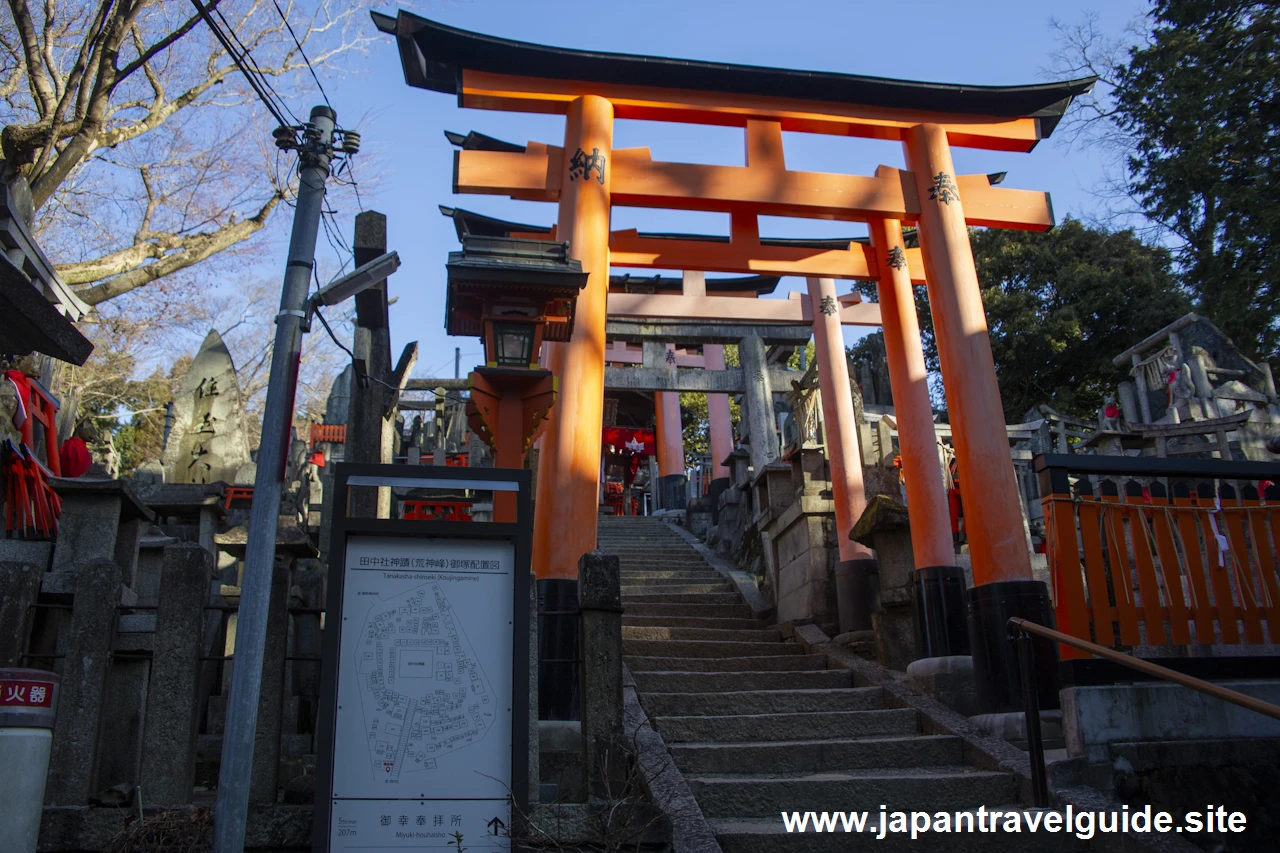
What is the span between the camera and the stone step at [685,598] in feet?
34.2

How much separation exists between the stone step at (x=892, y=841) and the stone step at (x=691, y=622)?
14.0 feet

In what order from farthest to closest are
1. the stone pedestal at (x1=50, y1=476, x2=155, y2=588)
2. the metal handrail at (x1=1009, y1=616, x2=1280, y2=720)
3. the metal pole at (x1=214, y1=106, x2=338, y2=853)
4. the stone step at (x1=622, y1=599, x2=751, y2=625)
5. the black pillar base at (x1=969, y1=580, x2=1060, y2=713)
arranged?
the stone step at (x1=622, y1=599, x2=751, y2=625) → the black pillar base at (x1=969, y1=580, x2=1060, y2=713) → the stone pedestal at (x1=50, y1=476, x2=155, y2=588) → the metal pole at (x1=214, y1=106, x2=338, y2=853) → the metal handrail at (x1=1009, y1=616, x2=1280, y2=720)

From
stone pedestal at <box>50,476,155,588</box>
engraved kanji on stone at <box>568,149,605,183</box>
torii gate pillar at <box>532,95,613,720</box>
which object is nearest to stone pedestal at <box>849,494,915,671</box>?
torii gate pillar at <box>532,95,613,720</box>

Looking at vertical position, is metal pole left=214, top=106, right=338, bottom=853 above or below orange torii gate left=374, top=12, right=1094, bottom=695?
below

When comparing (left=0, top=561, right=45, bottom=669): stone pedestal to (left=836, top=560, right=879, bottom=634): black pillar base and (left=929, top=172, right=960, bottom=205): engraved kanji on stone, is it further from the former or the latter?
(left=929, top=172, right=960, bottom=205): engraved kanji on stone

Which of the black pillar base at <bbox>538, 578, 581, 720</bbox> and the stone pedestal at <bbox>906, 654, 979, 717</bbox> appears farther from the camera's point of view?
the stone pedestal at <bbox>906, 654, 979, 717</bbox>

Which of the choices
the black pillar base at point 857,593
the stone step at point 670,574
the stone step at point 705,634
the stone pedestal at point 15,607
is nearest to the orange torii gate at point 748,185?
the black pillar base at point 857,593

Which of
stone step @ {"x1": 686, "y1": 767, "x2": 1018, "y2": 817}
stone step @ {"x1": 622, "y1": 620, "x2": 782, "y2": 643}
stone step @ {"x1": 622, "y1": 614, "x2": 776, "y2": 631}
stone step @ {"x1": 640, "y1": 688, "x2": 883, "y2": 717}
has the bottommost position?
stone step @ {"x1": 686, "y1": 767, "x2": 1018, "y2": 817}

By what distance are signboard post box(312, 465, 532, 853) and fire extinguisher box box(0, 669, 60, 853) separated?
104 centimetres

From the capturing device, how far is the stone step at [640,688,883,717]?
264 inches

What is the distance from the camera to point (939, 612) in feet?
25.8

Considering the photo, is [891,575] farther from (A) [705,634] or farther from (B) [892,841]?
(B) [892,841]

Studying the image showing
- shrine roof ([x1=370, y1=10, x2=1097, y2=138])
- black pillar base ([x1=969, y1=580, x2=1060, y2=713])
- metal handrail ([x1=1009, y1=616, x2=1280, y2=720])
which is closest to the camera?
metal handrail ([x1=1009, y1=616, x2=1280, y2=720])

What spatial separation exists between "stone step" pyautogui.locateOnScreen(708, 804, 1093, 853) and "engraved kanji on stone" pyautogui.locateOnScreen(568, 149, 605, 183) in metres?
5.92
